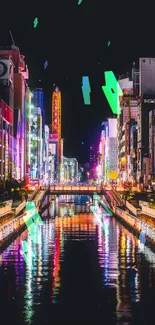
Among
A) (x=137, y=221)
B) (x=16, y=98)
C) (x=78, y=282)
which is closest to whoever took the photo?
(x=78, y=282)

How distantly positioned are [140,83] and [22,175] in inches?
1726

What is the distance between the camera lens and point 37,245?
57.6 metres

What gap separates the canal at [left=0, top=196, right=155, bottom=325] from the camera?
26.5 meters

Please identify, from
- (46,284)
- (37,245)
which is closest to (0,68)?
(37,245)

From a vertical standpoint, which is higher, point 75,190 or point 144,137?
point 144,137

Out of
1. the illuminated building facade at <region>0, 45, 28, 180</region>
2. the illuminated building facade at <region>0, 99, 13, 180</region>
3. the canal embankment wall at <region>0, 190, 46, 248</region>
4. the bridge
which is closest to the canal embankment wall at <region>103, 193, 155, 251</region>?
the canal embankment wall at <region>0, 190, 46, 248</region>

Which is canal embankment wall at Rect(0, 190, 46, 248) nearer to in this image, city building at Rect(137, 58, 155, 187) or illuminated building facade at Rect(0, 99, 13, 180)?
illuminated building facade at Rect(0, 99, 13, 180)

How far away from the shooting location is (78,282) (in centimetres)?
3606

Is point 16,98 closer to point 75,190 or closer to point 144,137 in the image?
point 144,137

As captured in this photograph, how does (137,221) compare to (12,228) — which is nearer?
(12,228)

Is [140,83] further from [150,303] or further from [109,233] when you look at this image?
→ [150,303]

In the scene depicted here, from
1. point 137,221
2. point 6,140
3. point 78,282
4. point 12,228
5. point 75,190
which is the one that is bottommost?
point 78,282

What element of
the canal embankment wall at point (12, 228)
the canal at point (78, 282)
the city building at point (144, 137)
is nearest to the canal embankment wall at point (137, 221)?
the canal at point (78, 282)

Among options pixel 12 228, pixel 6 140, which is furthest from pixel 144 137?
pixel 12 228
